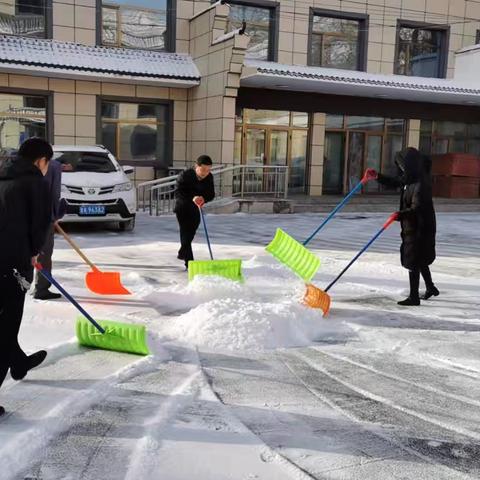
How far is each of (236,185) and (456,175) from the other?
795 centimetres

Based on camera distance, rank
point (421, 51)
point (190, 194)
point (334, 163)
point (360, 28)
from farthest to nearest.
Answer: point (421, 51)
point (334, 163)
point (360, 28)
point (190, 194)

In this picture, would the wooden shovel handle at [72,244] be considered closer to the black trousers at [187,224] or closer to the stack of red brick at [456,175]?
the black trousers at [187,224]

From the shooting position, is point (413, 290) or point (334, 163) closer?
point (413, 290)

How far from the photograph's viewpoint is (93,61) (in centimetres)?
1597

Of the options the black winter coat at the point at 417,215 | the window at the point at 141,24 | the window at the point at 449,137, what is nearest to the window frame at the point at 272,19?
the window at the point at 141,24

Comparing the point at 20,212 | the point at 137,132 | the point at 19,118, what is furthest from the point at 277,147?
the point at 20,212

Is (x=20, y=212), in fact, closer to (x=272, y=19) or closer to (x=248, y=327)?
(x=248, y=327)

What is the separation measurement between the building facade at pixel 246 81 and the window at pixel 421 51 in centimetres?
4

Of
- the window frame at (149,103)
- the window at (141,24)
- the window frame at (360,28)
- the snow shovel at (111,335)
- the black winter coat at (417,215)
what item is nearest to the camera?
the snow shovel at (111,335)

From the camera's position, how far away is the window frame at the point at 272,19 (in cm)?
1841

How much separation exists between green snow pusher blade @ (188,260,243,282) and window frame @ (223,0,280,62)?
12.9 m

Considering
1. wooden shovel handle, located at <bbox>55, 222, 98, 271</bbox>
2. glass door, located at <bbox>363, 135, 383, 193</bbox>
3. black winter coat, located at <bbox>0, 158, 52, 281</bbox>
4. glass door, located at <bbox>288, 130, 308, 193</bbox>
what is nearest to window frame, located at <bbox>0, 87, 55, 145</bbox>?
glass door, located at <bbox>288, 130, 308, 193</bbox>

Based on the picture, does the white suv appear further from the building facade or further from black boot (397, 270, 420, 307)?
black boot (397, 270, 420, 307)

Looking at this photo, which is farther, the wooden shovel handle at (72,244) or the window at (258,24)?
the window at (258,24)
